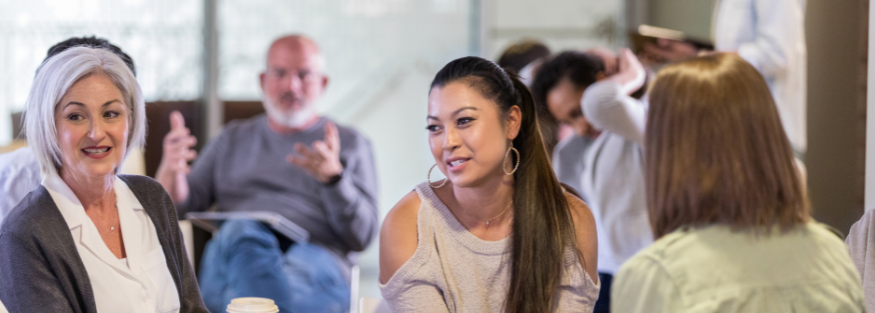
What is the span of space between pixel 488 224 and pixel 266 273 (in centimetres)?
98

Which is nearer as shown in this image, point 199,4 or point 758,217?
point 758,217

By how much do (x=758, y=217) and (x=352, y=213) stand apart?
6.25 ft

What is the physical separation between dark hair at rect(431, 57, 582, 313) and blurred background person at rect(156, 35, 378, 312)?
3.10 feet

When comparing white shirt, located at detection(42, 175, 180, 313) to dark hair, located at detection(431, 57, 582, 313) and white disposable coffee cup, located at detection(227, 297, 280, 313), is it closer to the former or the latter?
white disposable coffee cup, located at detection(227, 297, 280, 313)

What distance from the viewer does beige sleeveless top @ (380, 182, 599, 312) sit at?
5.15 feet

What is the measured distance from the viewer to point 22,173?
166 cm

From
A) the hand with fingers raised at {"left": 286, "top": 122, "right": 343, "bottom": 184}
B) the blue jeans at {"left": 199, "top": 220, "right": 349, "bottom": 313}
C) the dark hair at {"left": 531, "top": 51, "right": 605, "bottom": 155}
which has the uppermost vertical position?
the dark hair at {"left": 531, "top": 51, "right": 605, "bottom": 155}

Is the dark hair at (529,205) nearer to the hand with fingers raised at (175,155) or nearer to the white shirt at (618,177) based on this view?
the white shirt at (618,177)

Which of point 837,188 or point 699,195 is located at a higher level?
point 699,195

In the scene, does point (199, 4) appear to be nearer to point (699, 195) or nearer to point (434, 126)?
point (434, 126)

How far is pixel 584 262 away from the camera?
1.60 metres

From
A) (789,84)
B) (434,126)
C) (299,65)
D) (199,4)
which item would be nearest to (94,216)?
(434,126)

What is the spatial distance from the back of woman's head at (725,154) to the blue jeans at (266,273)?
1479 mm

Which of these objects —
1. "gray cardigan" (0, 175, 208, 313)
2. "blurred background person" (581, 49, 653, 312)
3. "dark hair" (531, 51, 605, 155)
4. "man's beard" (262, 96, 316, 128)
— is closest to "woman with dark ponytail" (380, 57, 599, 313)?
"gray cardigan" (0, 175, 208, 313)
